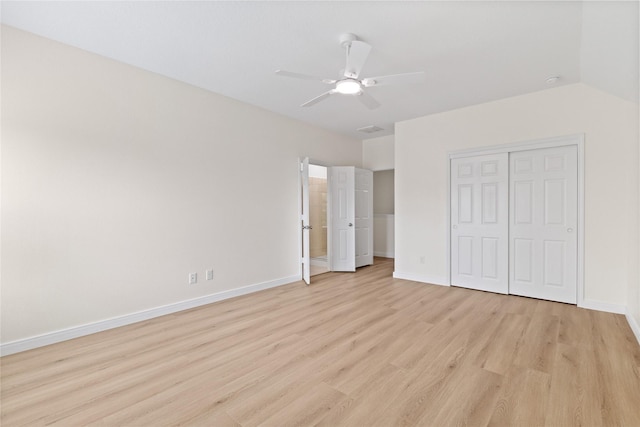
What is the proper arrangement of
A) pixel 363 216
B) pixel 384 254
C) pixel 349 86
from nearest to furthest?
1. pixel 349 86
2. pixel 363 216
3. pixel 384 254

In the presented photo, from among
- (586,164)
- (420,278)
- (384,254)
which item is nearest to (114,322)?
(420,278)

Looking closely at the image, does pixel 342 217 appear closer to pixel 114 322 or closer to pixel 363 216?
pixel 363 216

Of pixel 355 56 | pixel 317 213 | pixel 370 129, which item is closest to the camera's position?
pixel 355 56

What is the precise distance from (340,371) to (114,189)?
295 cm

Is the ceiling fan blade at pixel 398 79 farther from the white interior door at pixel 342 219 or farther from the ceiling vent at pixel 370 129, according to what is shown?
the white interior door at pixel 342 219

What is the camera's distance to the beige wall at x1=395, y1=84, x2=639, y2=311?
332 centimetres

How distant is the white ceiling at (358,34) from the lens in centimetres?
225

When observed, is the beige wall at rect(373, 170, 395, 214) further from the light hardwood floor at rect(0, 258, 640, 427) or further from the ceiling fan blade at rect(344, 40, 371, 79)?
the ceiling fan blade at rect(344, 40, 371, 79)

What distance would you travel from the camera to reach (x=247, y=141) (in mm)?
4328

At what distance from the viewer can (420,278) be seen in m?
4.96

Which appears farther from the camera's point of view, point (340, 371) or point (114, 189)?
point (114, 189)

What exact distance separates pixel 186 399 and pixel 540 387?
8.05 ft

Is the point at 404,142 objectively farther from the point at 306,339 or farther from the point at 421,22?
the point at 306,339

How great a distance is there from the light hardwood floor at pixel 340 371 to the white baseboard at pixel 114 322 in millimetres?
81
